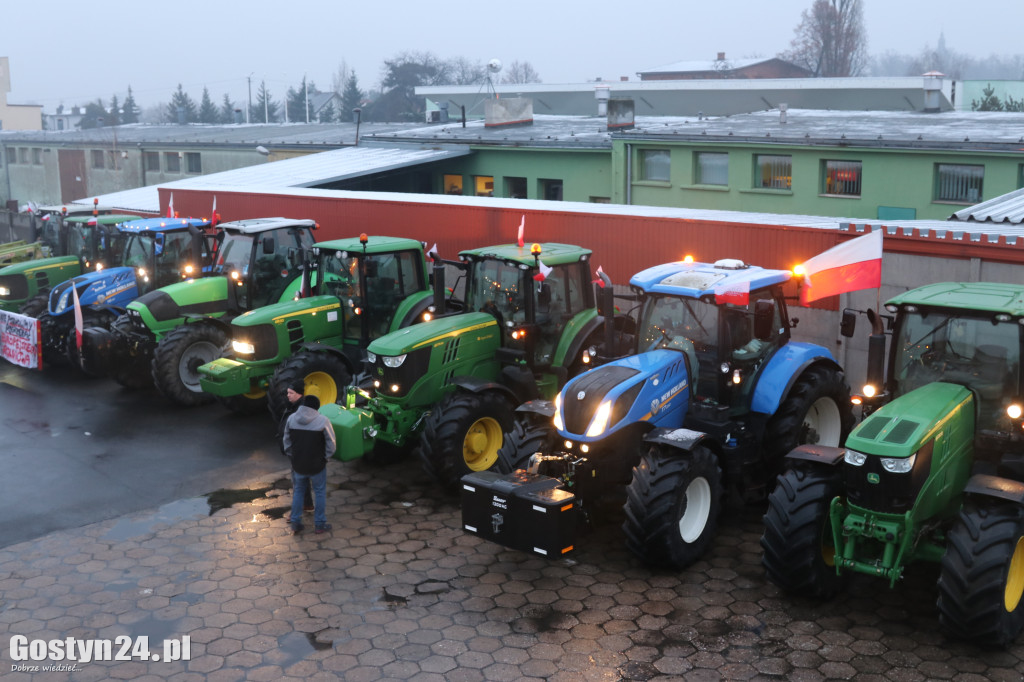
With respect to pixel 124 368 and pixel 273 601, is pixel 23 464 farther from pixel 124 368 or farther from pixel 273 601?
pixel 273 601

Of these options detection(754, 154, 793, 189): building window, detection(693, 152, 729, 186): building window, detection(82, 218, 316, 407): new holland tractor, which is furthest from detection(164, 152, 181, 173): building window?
detection(82, 218, 316, 407): new holland tractor

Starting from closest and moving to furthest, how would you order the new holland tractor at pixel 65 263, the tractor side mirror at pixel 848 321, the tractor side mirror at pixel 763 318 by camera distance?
the tractor side mirror at pixel 848 321 → the tractor side mirror at pixel 763 318 → the new holland tractor at pixel 65 263

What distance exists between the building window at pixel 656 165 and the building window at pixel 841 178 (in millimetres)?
3905

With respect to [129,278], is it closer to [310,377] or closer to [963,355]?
[310,377]

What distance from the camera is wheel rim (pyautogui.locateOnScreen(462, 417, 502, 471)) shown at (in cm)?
1041

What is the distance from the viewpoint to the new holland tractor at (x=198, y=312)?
45.5 ft

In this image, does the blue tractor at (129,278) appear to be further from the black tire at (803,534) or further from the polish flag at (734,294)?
the black tire at (803,534)

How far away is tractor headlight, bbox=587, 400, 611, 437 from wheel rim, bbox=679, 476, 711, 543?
917 millimetres

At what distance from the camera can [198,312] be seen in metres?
14.6

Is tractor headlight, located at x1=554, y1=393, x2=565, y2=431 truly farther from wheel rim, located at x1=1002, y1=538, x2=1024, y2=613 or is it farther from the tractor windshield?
wheel rim, located at x1=1002, y1=538, x2=1024, y2=613

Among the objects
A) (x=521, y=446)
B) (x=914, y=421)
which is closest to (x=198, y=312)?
(x=521, y=446)

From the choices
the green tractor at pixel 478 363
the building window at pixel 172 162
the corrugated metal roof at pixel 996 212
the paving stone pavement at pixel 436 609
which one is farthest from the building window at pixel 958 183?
the building window at pixel 172 162

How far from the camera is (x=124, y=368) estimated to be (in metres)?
14.9

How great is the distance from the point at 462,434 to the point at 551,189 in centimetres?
1640
